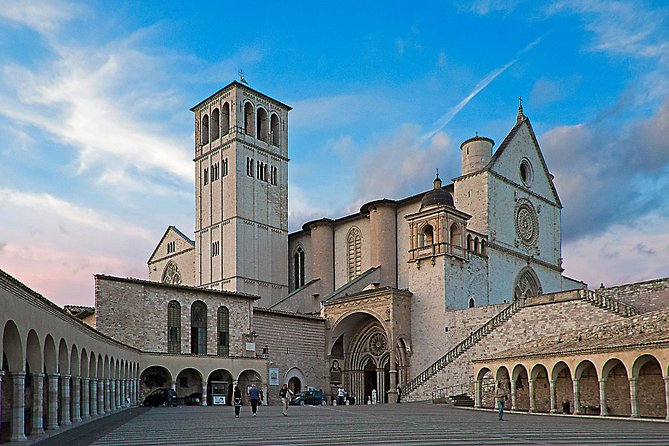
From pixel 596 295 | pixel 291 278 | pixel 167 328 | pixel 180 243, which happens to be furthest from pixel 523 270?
pixel 180 243

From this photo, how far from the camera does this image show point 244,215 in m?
62.2

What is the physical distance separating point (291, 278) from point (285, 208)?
19.8 ft

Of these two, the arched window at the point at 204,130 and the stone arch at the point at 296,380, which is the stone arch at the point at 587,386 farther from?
the arched window at the point at 204,130

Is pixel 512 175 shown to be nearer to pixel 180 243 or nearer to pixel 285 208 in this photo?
pixel 285 208

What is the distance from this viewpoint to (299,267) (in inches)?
2547

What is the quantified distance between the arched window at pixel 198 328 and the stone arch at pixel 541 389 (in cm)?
2037

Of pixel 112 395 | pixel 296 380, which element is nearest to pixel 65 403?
pixel 112 395

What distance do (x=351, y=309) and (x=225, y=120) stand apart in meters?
22.8

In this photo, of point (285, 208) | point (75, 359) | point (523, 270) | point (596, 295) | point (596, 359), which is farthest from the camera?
point (285, 208)

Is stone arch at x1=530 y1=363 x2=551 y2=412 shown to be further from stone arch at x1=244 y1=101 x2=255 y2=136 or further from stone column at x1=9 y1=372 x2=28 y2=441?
stone arch at x1=244 y1=101 x2=255 y2=136

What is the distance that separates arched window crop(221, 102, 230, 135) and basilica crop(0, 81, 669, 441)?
17cm

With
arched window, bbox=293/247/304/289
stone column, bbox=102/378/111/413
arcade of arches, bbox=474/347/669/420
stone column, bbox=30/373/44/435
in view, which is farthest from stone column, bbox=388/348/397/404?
stone column, bbox=30/373/44/435

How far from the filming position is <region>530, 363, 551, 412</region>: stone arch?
3167 centimetres

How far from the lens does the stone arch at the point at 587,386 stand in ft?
93.7
